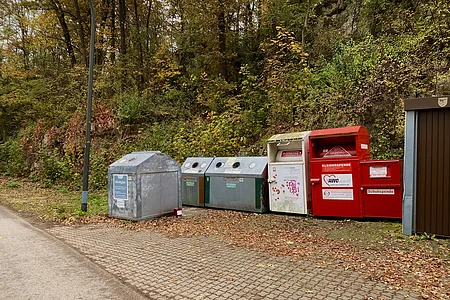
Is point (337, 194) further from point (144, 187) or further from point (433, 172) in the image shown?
point (144, 187)

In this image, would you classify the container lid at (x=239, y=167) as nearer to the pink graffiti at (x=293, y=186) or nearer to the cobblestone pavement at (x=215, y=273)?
the pink graffiti at (x=293, y=186)

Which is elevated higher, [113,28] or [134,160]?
[113,28]

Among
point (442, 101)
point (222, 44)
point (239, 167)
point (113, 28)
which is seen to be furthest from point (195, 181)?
point (113, 28)

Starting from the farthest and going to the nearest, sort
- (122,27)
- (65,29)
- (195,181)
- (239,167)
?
1. (65,29)
2. (122,27)
3. (195,181)
4. (239,167)

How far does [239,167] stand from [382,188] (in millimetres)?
3362

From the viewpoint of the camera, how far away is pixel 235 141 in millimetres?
11289

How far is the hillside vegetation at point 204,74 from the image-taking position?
10023 mm

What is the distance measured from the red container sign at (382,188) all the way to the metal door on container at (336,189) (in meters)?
0.15

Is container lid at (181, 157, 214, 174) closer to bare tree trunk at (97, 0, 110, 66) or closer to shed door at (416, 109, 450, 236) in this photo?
shed door at (416, 109, 450, 236)

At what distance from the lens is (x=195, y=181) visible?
9.15 m

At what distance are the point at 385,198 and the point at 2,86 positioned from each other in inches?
826

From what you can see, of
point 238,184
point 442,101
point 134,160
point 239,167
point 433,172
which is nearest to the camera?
point 442,101

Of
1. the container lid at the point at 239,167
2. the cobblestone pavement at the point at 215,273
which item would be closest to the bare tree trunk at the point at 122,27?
the container lid at the point at 239,167

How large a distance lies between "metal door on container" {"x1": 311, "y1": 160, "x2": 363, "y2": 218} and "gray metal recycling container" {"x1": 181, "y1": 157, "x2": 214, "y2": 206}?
123 inches
